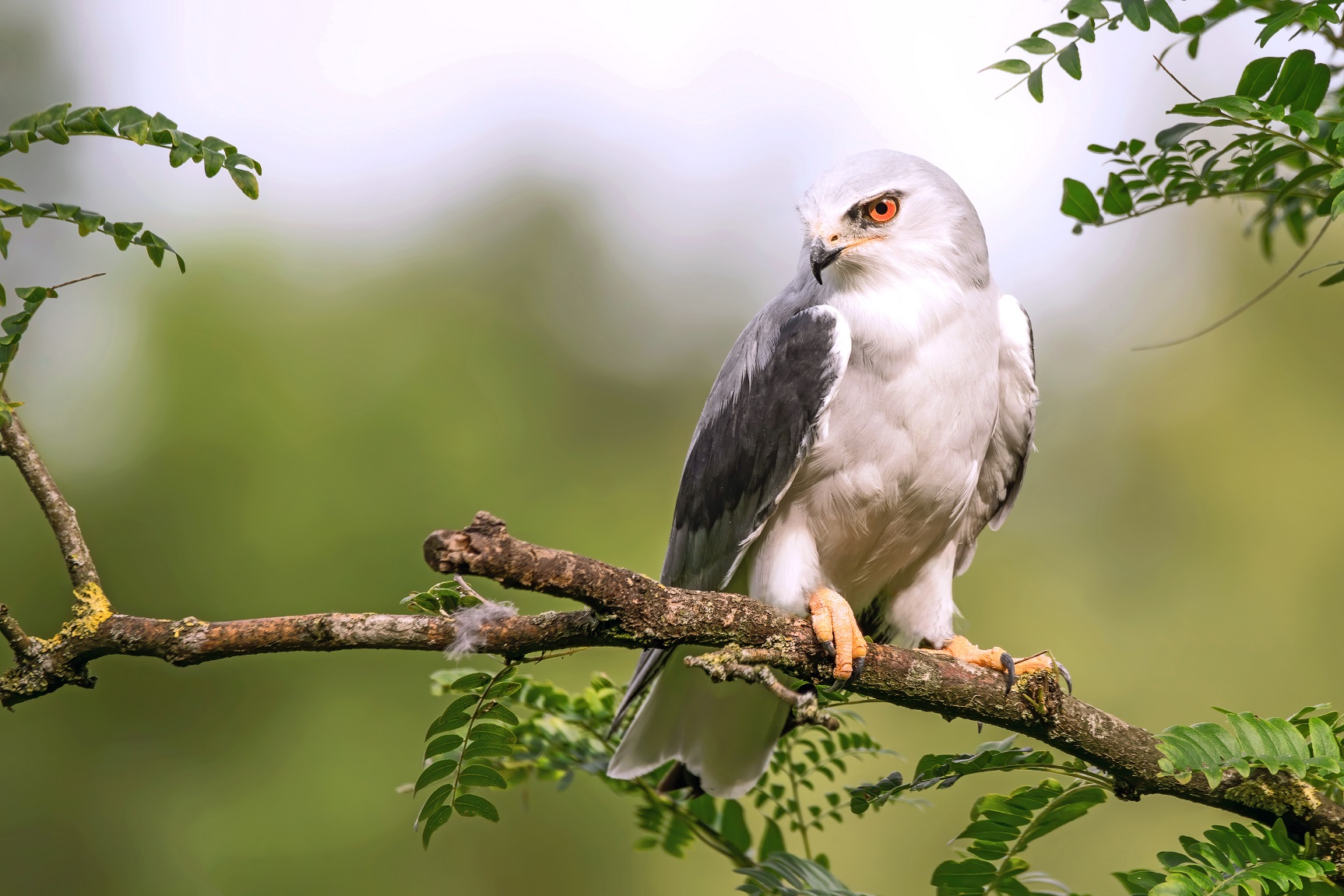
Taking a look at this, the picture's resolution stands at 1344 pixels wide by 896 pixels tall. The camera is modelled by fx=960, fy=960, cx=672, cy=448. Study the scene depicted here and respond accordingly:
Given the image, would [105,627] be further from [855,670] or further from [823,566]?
[823,566]

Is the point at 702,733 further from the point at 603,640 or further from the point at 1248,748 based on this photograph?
the point at 1248,748

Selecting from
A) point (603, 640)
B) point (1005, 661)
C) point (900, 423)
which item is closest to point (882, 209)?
point (900, 423)

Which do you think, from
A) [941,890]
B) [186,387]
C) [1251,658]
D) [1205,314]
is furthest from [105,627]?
[1205,314]

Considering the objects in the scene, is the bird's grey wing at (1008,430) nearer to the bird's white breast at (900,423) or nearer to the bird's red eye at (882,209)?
the bird's white breast at (900,423)

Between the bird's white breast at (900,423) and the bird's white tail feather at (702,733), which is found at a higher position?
the bird's white breast at (900,423)

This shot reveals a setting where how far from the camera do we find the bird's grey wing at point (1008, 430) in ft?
10.1

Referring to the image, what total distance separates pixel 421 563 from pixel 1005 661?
247 inches

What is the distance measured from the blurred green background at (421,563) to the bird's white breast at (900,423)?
4.93 m

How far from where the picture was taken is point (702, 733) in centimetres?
304

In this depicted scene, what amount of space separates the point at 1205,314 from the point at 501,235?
28.9 ft

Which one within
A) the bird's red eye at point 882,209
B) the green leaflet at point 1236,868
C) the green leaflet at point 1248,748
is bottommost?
the green leaflet at point 1236,868

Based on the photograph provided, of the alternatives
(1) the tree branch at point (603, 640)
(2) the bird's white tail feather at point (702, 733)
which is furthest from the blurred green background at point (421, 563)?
(1) the tree branch at point (603, 640)

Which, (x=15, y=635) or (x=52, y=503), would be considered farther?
(x=52, y=503)

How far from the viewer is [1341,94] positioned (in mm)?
2289
